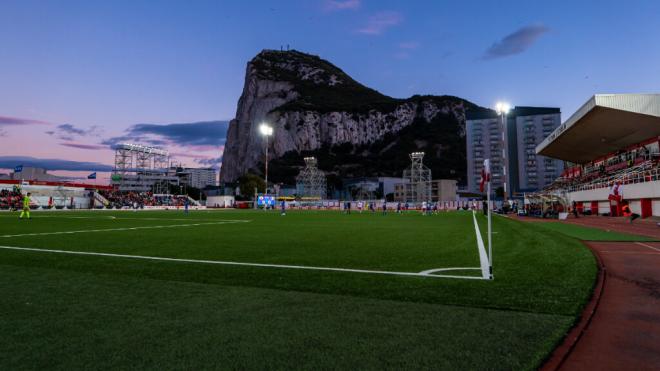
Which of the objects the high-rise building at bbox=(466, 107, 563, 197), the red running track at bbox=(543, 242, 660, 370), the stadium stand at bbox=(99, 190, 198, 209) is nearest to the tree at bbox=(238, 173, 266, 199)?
the stadium stand at bbox=(99, 190, 198, 209)

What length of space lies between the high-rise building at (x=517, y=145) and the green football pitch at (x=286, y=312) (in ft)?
→ 450

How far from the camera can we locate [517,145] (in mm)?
139625

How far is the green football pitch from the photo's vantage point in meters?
3.19

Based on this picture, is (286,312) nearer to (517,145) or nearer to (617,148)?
(617,148)

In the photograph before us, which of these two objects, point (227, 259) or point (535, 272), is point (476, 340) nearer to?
point (535, 272)

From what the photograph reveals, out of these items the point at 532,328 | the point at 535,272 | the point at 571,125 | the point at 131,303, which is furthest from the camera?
the point at 571,125

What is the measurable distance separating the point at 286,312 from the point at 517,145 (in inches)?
6045

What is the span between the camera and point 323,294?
5395 millimetres

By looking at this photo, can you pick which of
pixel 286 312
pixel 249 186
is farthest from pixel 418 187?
pixel 286 312

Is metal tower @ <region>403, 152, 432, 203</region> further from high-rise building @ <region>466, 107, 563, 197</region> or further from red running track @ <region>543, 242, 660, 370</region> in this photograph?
red running track @ <region>543, 242, 660, 370</region>

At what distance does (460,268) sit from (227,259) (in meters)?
5.28

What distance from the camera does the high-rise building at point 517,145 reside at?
5315 inches

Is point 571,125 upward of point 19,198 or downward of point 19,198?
upward

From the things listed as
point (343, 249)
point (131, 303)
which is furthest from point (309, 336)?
point (343, 249)
